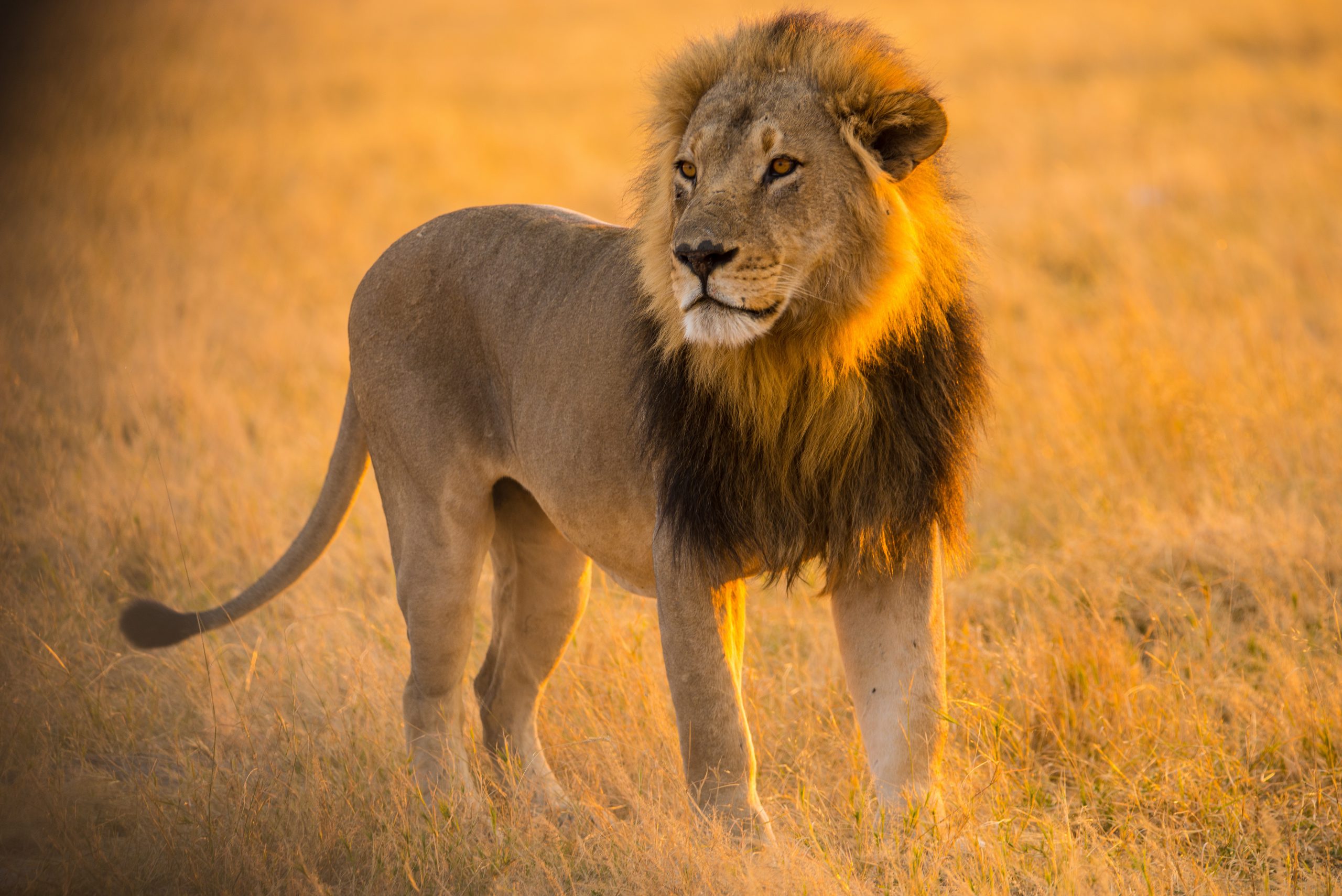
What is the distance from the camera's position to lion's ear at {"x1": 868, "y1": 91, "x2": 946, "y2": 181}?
9.62 ft

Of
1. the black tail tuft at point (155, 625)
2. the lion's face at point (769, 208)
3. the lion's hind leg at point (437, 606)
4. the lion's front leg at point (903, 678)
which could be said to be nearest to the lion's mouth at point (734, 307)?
the lion's face at point (769, 208)

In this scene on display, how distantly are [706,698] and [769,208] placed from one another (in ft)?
4.05

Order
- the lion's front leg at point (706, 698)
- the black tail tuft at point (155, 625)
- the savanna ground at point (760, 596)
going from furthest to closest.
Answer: the black tail tuft at point (155, 625) → the savanna ground at point (760, 596) → the lion's front leg at point (706, 698)

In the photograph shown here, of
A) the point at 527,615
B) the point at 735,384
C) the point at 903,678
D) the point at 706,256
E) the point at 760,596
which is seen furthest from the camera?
the point at 760,596

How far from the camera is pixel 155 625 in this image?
4.15 meters

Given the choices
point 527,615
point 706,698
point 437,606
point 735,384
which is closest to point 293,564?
point 437,606

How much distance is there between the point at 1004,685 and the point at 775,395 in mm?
1740

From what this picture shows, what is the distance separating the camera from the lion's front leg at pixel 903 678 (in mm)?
3256

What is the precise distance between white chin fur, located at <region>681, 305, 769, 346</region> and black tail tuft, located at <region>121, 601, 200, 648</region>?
2235mm

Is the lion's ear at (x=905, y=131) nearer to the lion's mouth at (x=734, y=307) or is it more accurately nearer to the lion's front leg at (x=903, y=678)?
the lion's mouth at (x=734, y=307)

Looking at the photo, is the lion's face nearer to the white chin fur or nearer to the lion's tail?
the white chin fur

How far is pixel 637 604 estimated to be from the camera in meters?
5.45

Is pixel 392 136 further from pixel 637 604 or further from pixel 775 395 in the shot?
pixel 775 395

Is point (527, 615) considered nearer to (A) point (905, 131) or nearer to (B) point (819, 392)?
(B) point (819, 392)
